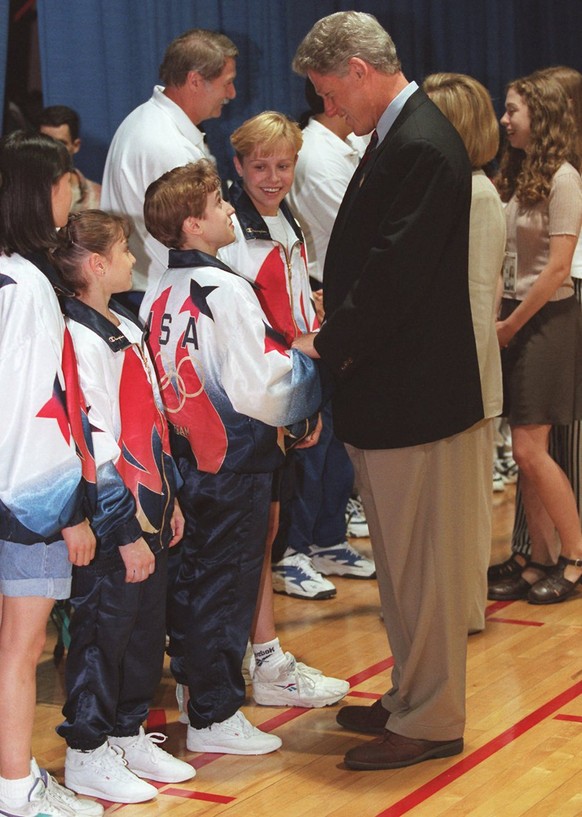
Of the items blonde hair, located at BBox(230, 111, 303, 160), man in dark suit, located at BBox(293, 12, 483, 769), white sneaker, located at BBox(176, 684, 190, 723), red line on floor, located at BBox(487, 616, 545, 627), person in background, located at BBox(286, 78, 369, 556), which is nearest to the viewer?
man in dark suit, located at BBox(293, 12, 483, 769)

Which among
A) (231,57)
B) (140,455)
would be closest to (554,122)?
(231,57)

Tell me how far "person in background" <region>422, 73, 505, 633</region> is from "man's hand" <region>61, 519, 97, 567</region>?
1.09 meters

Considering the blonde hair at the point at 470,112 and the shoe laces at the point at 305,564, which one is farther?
the shoe laces at the point at 305,564

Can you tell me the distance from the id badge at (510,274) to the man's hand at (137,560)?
1721mm

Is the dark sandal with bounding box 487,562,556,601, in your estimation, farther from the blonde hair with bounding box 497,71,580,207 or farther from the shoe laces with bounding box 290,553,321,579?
the blonde hair with bounding box 497,71,580,207

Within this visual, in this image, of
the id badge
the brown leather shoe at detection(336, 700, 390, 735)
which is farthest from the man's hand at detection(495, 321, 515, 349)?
the brown leather shoe at detection(336, 700, 390, 735)

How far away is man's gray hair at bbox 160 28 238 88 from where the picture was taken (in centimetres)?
385

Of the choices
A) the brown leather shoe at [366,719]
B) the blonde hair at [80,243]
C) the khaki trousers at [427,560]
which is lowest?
the brown leather shoe at [366,719]

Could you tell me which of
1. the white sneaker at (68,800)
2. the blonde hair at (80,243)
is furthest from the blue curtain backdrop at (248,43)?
the white sneaker at (68,800)

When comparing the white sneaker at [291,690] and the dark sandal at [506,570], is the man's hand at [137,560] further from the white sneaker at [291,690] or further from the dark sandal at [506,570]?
the dark sandal at [506,570]

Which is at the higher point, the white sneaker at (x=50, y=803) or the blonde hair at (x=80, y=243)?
the blonde hair at (x=80, y=243)

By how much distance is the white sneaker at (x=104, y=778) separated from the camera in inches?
101

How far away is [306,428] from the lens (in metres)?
2.82

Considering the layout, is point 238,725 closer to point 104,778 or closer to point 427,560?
point 104,778
